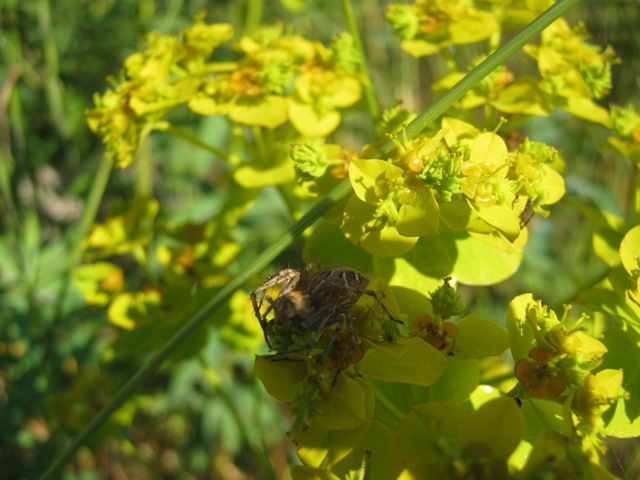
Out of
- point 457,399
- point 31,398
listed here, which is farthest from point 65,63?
point 457,399

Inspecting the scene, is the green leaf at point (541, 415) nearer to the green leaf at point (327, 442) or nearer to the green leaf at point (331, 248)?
the green leaf at point (327, 442)

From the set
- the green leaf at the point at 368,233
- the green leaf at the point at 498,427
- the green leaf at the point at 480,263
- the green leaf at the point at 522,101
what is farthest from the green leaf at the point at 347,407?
the green leaf at the point at 522,101

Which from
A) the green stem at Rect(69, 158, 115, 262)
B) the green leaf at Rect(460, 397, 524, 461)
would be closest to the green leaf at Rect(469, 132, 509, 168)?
the green leaf at Rect(460, 397, 524, 461)

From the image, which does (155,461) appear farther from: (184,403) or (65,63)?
(65,63)

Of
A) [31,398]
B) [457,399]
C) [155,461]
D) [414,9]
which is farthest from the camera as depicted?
[155,461]

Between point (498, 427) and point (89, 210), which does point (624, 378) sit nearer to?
point (498, 427)

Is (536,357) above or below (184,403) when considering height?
above
